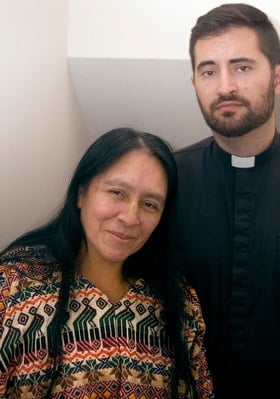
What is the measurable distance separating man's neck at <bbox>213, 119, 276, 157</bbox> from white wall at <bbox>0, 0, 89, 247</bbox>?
24.8 inches

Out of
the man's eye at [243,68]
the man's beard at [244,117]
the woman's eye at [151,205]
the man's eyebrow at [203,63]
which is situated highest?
the man's eyebrow at [203,63]

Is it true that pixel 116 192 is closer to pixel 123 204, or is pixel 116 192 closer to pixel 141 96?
pixel 123 204

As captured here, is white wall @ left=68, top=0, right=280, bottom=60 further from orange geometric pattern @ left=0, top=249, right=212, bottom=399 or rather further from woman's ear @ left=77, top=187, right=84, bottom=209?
orange geometric pattern @ left=0, top=249, right=212, bottom=399

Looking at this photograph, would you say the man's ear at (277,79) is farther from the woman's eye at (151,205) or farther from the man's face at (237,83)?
the woman's eye at (151,205)

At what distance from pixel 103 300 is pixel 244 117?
2.25 feet

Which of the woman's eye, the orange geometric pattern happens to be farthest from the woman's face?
the orange geometric pattern

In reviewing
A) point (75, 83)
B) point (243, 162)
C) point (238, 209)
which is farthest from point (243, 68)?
point (75, 83)

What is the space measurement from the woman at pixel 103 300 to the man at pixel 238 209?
0.22 meters

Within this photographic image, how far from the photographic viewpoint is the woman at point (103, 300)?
98 centimetres

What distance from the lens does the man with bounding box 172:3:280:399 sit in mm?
1319

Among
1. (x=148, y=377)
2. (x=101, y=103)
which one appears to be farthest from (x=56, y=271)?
(x=101, y=103)

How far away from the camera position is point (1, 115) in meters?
1.29

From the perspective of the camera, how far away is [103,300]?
107 cm

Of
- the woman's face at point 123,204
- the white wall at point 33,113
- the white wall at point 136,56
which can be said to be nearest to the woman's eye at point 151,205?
the woman's face at point 123,204
